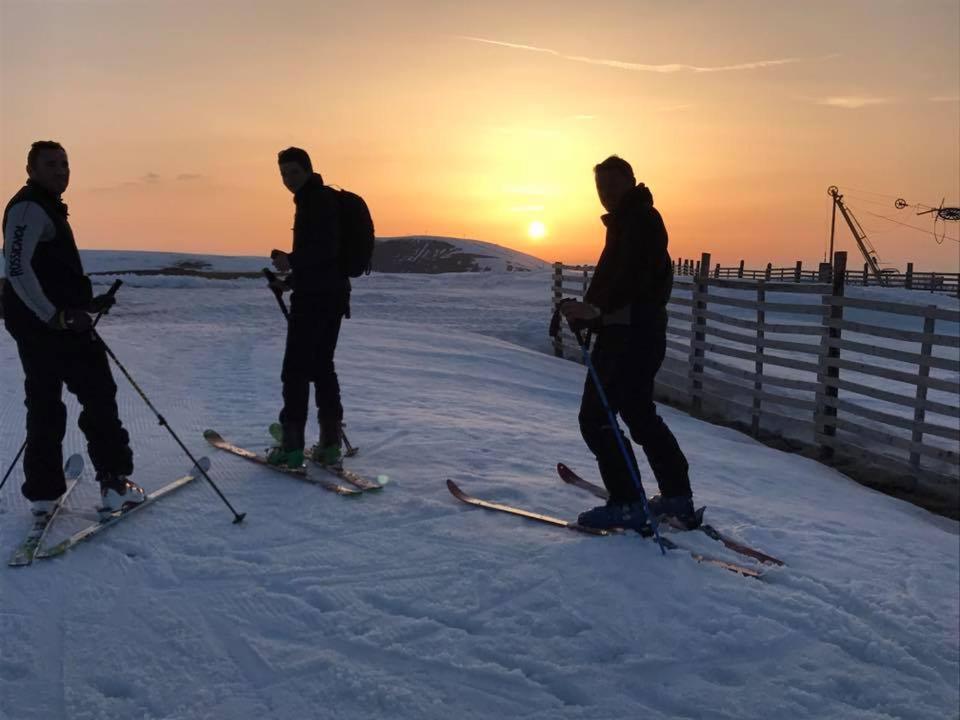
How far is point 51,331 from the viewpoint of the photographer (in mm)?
3844

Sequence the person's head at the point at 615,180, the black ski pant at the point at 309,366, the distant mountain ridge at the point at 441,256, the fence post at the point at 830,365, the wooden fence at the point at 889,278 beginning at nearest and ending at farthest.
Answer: the person's head at the point at 615,180, the black ski pant at the point at 309,366, the fence post at the point at 830,365, the wooden fence at the point at 889,278, the distant mountain ridge at the point at 441,256

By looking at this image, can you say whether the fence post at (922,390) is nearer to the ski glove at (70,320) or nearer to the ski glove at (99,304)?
the ski glove at (99,304)

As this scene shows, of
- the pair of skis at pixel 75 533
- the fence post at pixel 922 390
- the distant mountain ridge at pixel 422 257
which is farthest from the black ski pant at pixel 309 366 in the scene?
the distant mountain ridge at pixel 422 257

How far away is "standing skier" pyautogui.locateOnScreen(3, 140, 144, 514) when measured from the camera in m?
3.70

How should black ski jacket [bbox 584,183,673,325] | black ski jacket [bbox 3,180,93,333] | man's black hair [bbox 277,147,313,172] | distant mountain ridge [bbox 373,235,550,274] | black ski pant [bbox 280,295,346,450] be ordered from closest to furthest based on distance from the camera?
black ski jacket [bbox 3,180,93,333]
black ski jacket [bbox 584,183,673,325]
man's black hair [bbox 277,147,313,172]
black ski pant [bbox 280,295,346,450]
distant mountain ridge [bbox 373,235,550,274]

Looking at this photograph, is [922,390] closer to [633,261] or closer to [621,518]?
[621,518]

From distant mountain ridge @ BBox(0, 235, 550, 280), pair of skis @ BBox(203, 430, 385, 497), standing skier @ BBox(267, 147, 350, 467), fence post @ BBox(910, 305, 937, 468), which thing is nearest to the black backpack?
standing skier @ BBox(267, 147, 350, 467)

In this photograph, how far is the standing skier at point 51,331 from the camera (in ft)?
12.1

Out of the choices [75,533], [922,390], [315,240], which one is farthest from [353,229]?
[922,390]

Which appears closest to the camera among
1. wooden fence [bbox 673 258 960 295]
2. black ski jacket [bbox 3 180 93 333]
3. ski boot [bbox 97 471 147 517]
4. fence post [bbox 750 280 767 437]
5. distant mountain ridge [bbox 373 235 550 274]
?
black ski jacket [bbox 3 180 93 333]

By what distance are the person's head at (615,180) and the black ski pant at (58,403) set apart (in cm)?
298

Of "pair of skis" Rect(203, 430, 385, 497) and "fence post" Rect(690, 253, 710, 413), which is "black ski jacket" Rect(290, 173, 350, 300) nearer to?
"pair of skis" Rect(203, 430, 385, 497)

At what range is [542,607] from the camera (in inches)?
136

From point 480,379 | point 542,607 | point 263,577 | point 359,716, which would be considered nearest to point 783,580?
point 542,607
